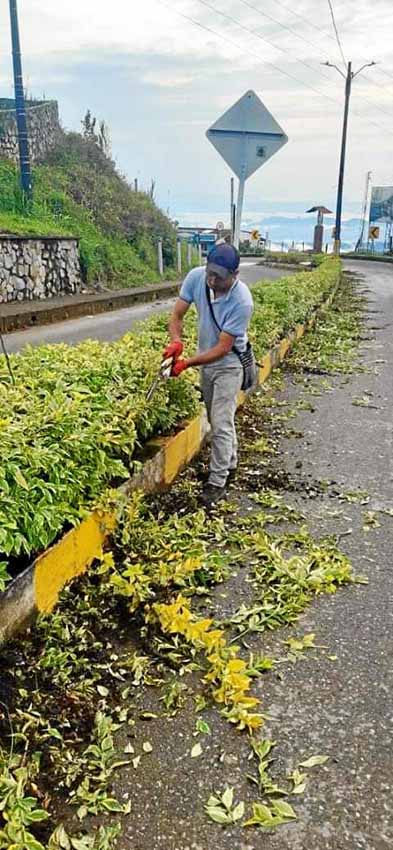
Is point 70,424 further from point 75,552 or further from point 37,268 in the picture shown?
point 37,268

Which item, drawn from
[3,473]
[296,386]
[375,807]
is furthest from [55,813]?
[296,386]

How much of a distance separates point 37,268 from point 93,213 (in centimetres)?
725

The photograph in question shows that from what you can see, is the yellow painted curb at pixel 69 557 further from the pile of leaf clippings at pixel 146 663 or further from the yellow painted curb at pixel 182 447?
the yellow painted curb at pixel 182 447

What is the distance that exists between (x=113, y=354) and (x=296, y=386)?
12.8ft

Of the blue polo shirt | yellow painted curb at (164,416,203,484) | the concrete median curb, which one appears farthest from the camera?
yellow painted curb at (164,416,203,484)

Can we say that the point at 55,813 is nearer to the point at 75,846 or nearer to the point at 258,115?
the point at 75,846

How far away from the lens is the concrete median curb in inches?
104

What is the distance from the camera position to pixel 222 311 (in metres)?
4.29

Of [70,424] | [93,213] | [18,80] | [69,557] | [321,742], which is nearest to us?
[321,742]

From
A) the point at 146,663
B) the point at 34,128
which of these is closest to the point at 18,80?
the point at 34,128

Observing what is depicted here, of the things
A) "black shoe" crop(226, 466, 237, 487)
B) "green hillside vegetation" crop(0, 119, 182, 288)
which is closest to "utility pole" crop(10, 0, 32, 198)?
"green hillside vegetation" crop(0, 119, 182, 288)

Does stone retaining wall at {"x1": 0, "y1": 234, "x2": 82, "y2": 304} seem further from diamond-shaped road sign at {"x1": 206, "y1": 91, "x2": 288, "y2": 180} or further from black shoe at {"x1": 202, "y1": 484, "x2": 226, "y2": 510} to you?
black shoe at {"x1": 202, "y1": 484, "x2": 226, "y2": 510}

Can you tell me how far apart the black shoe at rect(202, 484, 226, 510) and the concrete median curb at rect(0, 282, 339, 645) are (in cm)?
25

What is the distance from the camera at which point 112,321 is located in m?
13.5
